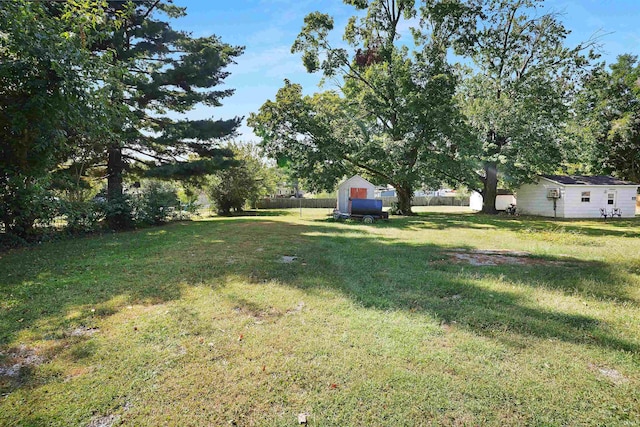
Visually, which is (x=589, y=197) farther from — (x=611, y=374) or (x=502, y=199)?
(x=611, y=374)

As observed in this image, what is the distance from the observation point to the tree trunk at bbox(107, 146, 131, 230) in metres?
12.3

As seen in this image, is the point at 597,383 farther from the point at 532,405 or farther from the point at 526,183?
the point at 526,183

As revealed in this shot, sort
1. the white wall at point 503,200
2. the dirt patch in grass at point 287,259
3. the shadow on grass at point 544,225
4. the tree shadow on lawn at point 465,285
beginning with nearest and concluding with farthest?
the tree shadow on lawn at point 465,285 < the dirt patch in grass at point 287,259 < the shadow on grass at point 544,225 < the white wall at point 503,200

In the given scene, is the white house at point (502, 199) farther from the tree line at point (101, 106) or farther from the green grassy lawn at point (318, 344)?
the green grassy lawn at point (318, 344)

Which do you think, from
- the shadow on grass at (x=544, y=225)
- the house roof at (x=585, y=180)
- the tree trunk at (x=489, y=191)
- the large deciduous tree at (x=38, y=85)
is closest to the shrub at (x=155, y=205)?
the large deciduous tree at (x=38, y=85)

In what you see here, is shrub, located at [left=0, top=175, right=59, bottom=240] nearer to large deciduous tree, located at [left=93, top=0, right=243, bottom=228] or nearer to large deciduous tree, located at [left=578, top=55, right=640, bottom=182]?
large deciduous tree, located at [left=93, top=0, right=243, bottom=228]

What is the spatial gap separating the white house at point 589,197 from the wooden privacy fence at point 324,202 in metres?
13.1

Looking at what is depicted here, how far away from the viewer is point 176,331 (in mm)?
3393

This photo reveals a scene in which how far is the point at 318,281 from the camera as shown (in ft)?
17.3

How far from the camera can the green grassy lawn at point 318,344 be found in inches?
87.8

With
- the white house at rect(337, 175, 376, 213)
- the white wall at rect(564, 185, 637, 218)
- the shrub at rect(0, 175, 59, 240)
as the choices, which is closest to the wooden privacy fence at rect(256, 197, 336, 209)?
the white house at rect(337, 175, 376, 213)

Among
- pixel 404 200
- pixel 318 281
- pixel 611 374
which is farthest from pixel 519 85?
pixel 611 374

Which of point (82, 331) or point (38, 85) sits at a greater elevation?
point (38, 85)

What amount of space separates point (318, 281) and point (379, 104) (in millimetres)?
16686
